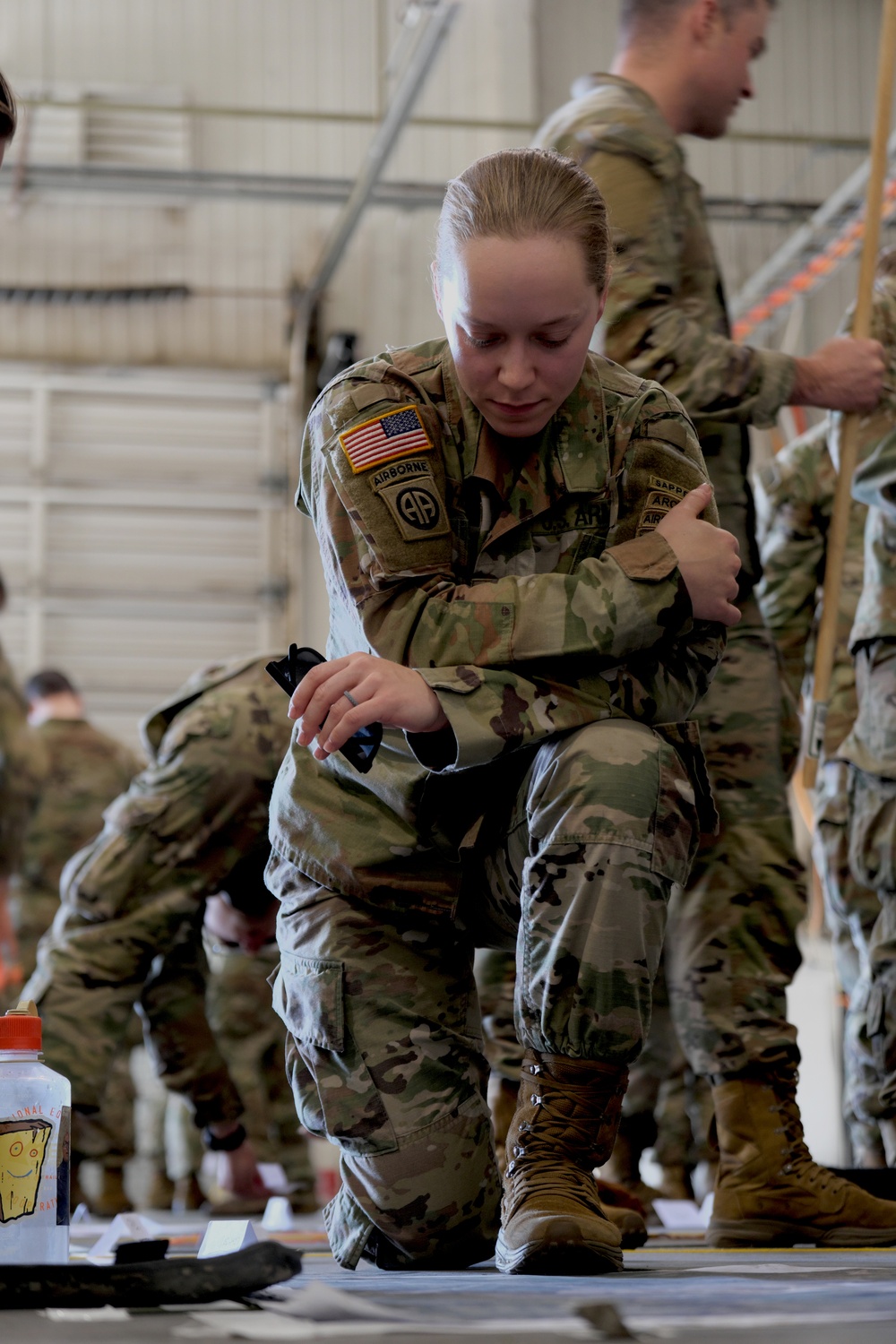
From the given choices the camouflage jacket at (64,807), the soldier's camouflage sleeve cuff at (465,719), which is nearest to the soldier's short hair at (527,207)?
the soldier's camouflage sleeve cuff at (465,719)

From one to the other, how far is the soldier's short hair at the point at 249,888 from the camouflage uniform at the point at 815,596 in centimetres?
115

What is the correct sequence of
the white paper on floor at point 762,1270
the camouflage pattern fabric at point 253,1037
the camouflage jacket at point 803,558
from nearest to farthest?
1. the white paper on floor at point 762,1270
2. the camouflage jacket at point 803,558
3. the camouflage pattern fabric at point 253,1037

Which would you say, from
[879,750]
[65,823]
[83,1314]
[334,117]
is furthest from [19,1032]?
[334,117]

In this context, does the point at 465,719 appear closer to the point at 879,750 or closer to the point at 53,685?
the point at 879,750

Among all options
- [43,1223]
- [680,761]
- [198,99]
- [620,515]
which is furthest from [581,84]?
[198,99]

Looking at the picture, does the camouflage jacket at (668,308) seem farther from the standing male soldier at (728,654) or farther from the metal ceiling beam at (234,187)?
the metal ceiling beam at (234,187)

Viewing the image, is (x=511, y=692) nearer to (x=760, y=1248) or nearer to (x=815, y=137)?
(x=760, y=1248)

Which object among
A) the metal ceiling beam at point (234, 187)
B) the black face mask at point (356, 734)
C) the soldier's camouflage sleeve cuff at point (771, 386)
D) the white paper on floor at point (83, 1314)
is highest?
the metal ceiling beam at point (234, 187)

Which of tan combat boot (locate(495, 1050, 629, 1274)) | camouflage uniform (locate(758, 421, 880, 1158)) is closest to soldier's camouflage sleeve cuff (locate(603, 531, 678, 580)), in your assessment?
tan combat boot (locate(495, 1050, 629, 1274))

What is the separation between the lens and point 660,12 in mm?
2713

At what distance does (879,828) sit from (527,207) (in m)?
1.44

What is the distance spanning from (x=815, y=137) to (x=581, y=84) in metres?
8.63

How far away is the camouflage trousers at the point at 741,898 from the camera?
92.0 inches

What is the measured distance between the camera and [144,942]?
307 centimetres
